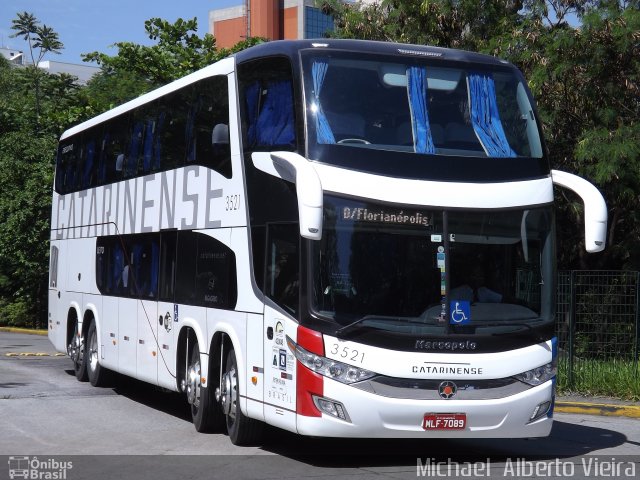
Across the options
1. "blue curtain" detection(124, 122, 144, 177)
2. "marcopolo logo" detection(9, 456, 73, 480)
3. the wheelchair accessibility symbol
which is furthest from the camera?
"blue curtain" detection(124, 122, 144, 177)

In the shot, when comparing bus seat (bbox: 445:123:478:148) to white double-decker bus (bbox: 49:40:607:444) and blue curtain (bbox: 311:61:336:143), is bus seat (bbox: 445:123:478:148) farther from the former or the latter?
blue curtain (bbox: 311:61:336:143)

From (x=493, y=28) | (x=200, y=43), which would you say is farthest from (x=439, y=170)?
(x=200, y=43)

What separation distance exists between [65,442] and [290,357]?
3.03 metres

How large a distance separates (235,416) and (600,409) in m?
5.63

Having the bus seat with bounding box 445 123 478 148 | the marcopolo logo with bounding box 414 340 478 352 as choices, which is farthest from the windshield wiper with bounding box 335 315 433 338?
the bus seat with bounding box 445 123 478 148

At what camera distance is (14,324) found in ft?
118

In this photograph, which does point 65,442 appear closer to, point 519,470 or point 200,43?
point 519,470

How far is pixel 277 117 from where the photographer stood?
1109 cm

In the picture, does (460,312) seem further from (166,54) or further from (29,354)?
(166,54)

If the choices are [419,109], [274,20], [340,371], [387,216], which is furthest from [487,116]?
[274,20]

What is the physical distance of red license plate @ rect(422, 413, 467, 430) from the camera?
1007 centimetres

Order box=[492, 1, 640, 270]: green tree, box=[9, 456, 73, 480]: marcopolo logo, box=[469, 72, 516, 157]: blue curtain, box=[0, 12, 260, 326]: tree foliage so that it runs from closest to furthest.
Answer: box=[9, 456, 73, 480]: marcopolo logo, box=[469, 72, 516, 157]: blue curtain, box=[492, 1, 640, 270]: green tree, box=[0, 12, 260, 326]: tree foliage

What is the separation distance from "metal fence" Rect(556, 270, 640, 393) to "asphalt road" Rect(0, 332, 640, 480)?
5.04 feet

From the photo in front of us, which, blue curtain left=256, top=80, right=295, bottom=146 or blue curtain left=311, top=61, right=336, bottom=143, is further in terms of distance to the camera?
blue curtain left=256, top=80, right=295, bottom=146
